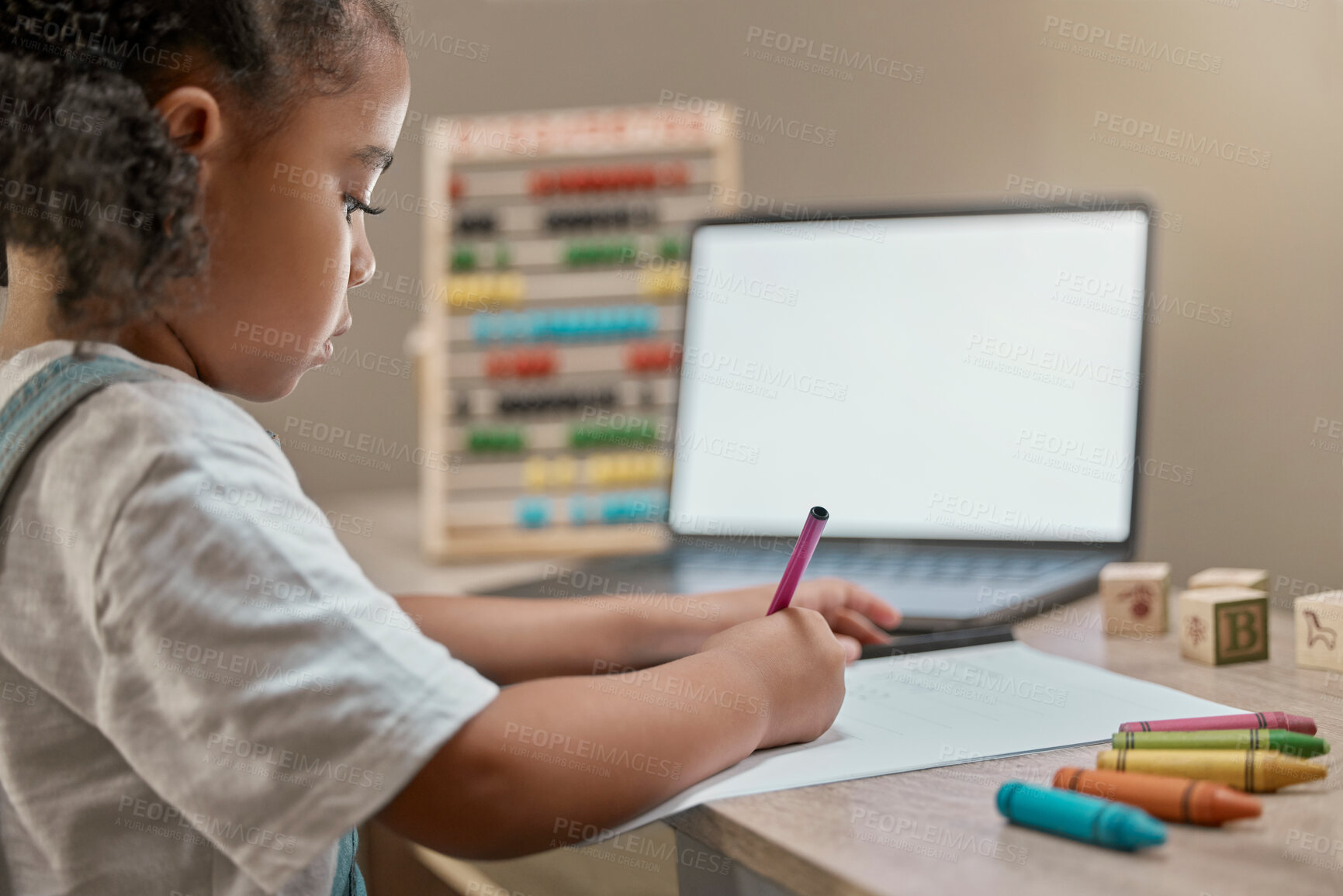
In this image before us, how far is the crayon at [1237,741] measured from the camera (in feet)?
1.92

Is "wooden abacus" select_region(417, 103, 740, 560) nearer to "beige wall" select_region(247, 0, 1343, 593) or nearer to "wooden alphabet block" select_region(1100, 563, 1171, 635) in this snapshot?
"beige wall" select_region(247, 0, 1343, 593)

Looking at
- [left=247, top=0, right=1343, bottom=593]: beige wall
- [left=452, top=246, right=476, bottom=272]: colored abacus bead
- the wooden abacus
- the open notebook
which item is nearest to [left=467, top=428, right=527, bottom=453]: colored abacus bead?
the wooden abacus

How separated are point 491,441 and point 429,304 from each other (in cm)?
21

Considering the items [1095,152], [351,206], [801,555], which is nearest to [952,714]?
[801,555]

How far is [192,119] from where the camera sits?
60cm

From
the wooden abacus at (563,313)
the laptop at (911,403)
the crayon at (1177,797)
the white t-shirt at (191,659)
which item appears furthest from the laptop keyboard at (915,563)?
the white t-shirt at (191,659)

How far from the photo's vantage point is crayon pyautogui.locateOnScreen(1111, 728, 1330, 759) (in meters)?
0.58

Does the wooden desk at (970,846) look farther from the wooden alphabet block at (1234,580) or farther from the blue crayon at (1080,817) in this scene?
the wooden alphabet block at (1234,580)

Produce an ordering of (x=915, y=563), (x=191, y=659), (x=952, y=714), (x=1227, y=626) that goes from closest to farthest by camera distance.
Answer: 1. (x=191, y=659)
2. (x=952, y=714)
3. (x=1227, y=626)
4. (x=915, y=563)

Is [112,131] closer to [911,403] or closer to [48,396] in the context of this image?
[48,396]

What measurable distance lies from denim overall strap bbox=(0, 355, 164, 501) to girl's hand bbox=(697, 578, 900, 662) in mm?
449

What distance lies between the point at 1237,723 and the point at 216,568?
1.73 ft

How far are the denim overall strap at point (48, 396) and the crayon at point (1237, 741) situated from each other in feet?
1.76

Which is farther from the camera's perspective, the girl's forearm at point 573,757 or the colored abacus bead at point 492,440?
the colored abacus bead at point 492,440
